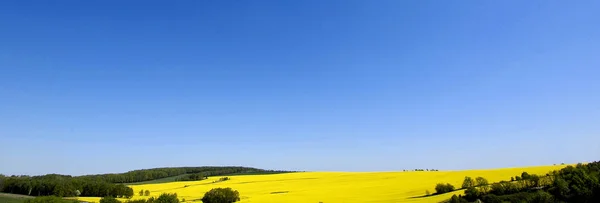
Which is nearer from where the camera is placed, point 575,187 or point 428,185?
point 575,187

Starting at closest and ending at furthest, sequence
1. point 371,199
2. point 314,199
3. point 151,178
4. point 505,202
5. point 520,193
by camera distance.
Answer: point 505,202
point 520,193
point 371,199
point 314,199
point 151,178

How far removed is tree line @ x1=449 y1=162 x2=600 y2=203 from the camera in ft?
175

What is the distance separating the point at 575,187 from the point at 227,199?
6634cm

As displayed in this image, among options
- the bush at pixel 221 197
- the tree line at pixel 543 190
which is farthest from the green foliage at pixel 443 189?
the bush at pixel 221 197

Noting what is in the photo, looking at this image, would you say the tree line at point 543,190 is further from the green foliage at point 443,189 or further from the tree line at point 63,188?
the tree line at point 63,188

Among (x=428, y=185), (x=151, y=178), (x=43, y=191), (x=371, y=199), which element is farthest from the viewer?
(x=151, y=178)

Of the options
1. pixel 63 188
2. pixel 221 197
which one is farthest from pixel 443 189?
pixel 63 188

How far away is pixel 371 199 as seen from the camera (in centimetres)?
7631

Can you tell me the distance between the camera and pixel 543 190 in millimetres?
61656

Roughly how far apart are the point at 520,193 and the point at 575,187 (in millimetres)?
7306

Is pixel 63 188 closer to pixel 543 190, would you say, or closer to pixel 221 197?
pixel 221 197

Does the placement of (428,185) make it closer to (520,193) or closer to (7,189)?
(520,193)

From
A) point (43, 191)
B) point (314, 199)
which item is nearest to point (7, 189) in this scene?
point (43, 191)

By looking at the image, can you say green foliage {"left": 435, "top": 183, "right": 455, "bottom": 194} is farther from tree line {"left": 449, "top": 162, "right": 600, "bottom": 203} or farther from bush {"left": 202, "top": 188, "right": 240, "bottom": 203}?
bush {"left": 202, "top": 188, "right": 240, "bottom": 203}
